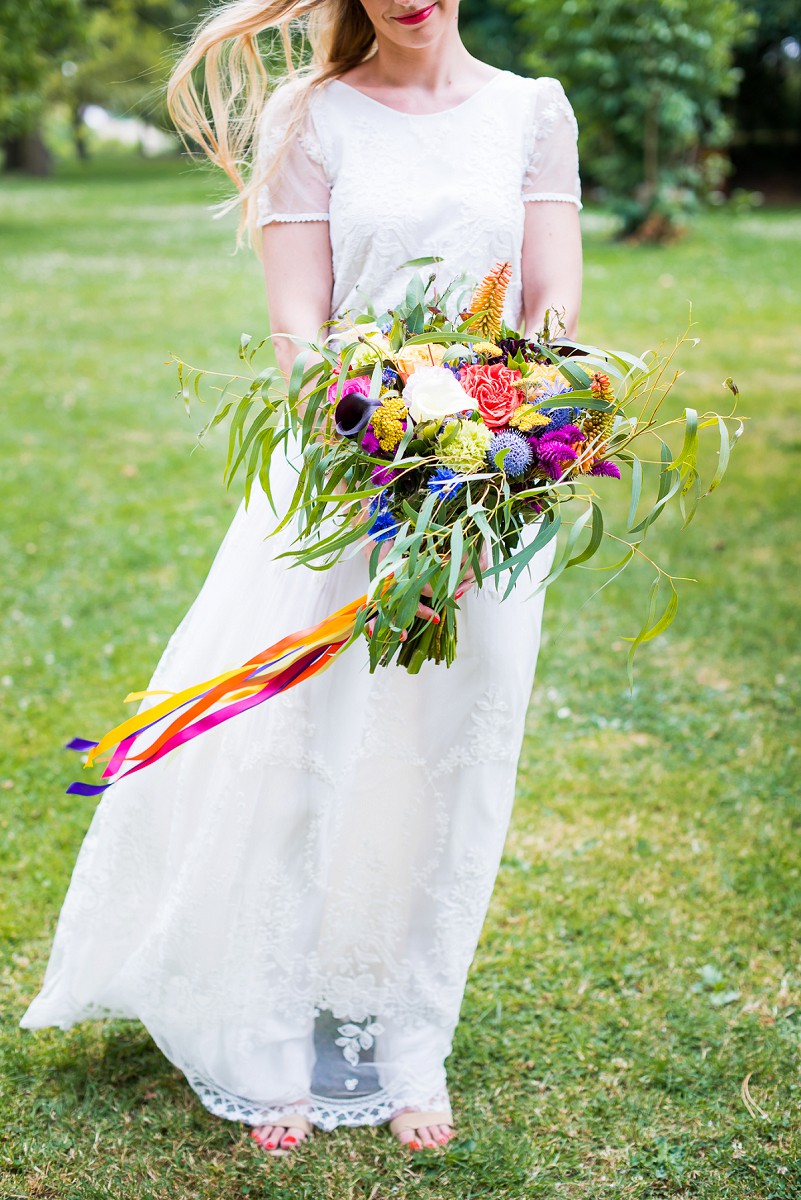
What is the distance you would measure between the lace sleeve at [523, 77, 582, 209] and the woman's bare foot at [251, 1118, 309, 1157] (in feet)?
7.19

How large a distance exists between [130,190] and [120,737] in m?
30.7

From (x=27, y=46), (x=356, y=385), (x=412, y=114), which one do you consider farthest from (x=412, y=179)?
(x=27, y=46)

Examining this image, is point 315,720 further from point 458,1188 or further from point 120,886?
point 458,1188

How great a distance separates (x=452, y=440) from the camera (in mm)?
2018

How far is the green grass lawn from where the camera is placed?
263 cm

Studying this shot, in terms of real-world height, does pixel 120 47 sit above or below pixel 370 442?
below

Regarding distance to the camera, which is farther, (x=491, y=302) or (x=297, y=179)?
(x=297, y=179)

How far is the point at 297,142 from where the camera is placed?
2521 millimetres

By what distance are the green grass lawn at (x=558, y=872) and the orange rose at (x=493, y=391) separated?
160 centimetres

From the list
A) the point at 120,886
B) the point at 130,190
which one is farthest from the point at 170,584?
the point at 130,190

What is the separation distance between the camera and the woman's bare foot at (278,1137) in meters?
2.65

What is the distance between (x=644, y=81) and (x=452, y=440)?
56.0ft

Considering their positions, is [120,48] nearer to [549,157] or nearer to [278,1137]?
[549,157]

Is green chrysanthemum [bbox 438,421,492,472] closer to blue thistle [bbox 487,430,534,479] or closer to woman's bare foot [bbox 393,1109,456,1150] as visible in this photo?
blue thistle [bbox 487,430,534,479]
